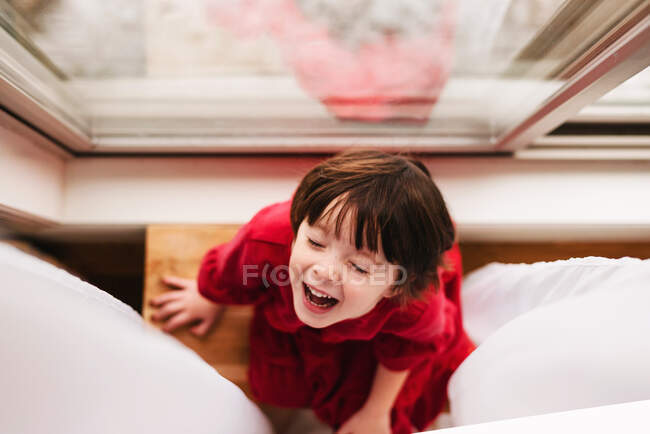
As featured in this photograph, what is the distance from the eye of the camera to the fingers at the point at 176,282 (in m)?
0.78

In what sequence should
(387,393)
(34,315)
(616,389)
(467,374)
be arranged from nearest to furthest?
(34,315) < (616,389) < (467,374) < (387,393)

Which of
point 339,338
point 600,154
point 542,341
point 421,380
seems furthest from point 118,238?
point 600,154

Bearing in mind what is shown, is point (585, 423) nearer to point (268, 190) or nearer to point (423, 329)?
point (423, 329)

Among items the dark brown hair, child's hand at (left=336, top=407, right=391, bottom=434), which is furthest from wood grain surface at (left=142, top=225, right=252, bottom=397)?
the dark brown hair

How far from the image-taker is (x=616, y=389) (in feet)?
1.41

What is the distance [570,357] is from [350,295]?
26 cm

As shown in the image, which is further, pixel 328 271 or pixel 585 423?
pixel 328 271

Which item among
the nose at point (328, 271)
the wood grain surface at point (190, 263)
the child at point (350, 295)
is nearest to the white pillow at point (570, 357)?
the child at point (350, 295)

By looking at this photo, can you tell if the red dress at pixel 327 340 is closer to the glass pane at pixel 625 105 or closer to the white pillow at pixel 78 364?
the white pillow at pixel 78 364

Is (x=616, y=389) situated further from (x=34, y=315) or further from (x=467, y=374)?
(x=34, y=315)

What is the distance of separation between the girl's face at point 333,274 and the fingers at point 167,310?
1.16ft

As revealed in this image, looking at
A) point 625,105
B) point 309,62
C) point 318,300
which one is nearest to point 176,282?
point 318,300

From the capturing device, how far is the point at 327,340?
0.63m

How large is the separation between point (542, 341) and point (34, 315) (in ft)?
1.73
